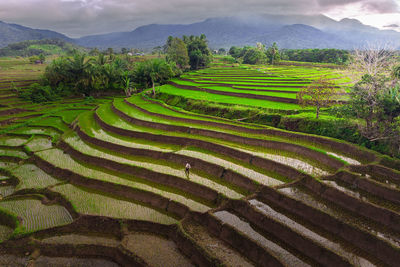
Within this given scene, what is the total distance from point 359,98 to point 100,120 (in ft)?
72.5

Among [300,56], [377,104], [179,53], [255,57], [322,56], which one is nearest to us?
[377,104]

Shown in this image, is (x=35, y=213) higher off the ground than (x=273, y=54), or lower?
lower

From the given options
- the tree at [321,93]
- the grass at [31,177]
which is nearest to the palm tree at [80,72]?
the grass at [31,177]

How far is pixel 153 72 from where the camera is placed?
1508 inches

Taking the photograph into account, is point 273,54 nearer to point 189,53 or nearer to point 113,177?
point 189,53

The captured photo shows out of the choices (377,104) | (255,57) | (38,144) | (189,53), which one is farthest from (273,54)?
(38,144)

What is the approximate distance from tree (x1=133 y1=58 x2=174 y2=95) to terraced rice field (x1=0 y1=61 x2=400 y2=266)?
23.9 metres

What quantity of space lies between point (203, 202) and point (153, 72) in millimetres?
31574

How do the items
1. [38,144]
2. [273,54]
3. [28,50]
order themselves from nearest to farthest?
[38,144], [273,54], [28,50]

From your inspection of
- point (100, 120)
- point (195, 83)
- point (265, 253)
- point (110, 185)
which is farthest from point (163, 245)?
point (195, 83)

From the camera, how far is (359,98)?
14328 mm

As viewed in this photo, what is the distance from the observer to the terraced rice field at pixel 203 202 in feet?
28.3

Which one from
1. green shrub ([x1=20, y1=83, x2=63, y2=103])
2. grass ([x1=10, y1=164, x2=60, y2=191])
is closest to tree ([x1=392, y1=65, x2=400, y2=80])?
grass ([x1=10, y1=164, x2=60, y2=191])

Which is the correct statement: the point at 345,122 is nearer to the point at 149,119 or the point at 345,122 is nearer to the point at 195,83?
the point at 149,119
